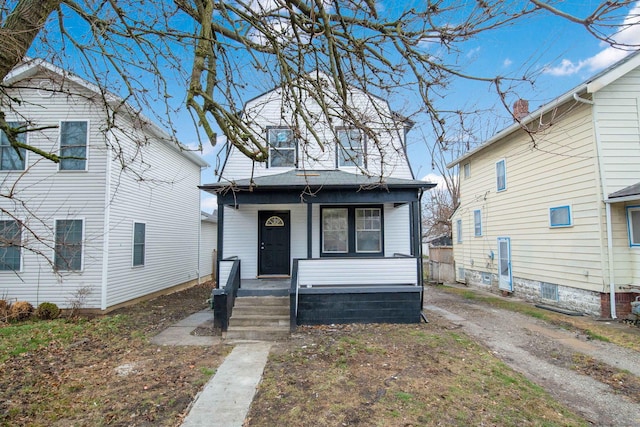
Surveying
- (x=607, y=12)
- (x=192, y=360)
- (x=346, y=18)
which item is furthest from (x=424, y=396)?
(x=346, y=18)

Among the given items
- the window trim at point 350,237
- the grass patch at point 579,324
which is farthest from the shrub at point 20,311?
the grass patch at point 579,324

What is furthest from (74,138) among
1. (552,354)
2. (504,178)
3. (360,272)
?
(504,178)

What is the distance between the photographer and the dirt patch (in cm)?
378

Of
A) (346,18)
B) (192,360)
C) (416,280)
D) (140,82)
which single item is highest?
(346,18)

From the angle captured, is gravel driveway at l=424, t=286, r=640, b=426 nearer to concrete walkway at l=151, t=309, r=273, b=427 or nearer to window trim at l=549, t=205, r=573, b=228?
window trim at l=549, t=205, r=573, b=228

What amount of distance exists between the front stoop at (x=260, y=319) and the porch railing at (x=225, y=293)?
0.58 feet

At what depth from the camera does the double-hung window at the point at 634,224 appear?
7.75 metres

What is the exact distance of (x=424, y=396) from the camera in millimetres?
4109

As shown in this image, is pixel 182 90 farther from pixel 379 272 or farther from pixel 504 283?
pixel 504 283

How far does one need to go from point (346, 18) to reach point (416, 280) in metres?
6.06

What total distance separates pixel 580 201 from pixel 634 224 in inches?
46.6

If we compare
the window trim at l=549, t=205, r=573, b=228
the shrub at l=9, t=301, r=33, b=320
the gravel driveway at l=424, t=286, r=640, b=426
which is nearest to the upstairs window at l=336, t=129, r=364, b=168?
the gravel driveway at l=424, t=286, r=640, b=426

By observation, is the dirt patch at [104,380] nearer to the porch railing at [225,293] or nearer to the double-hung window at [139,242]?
the porch railing at [225,293]

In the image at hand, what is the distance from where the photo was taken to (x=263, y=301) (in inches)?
306
